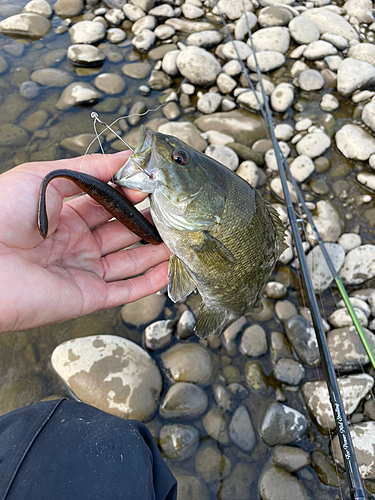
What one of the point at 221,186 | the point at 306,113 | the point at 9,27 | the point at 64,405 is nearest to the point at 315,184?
the point at 306,113

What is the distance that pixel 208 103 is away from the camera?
18.2ft

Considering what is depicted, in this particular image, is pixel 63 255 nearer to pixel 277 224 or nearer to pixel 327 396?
pixel 277 224

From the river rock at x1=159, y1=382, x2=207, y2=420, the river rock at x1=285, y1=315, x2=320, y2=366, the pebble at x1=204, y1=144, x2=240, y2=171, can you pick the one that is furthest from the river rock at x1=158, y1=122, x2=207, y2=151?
the river rock at x1=159, y1=382, x2=207, y2=420

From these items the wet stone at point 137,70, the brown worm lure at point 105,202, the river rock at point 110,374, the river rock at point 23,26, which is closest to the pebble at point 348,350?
the river rock at point 110,374

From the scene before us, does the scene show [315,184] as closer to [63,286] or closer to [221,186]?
[221,186]

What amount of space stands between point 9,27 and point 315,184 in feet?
20.5

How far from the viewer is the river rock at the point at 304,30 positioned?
21.0ft

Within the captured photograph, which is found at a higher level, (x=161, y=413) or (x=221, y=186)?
(x=221, y=186)

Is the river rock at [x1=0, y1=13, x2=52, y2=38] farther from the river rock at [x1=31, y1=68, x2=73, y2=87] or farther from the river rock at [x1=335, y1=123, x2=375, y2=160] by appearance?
the river rock at [x1=335, y1=123, x2=375, y2=160]

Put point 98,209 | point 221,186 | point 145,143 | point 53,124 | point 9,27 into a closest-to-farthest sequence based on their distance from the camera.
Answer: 1. point 145,143
2. point 221,186
3. point 98,209
4. point 53,124
5. point 9,27

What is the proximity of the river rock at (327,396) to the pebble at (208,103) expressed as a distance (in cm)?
418

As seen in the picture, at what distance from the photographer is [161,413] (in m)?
3.30

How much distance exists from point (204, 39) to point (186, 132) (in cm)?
260

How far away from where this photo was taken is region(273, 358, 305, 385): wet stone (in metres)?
3.47
